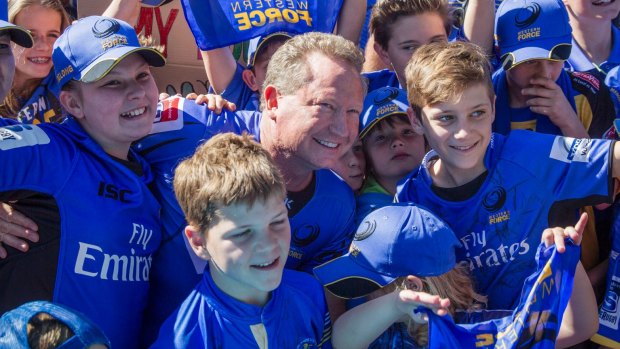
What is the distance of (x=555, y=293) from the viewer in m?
2.50

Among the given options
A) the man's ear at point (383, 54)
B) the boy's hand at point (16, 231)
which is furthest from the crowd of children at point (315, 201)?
the man's ear at point (383, 54)

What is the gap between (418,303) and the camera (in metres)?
2.44

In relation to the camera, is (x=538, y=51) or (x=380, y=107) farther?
(x=380, y=107)

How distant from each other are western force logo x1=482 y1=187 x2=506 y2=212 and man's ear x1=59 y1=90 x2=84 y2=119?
1.64 metres

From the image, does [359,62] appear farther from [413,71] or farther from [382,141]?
[382,141]

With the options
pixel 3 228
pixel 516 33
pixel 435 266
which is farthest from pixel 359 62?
pixel 3 228

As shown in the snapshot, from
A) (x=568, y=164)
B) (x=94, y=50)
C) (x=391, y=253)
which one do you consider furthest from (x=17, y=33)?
(x=568, y=164)

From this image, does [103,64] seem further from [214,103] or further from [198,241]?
[198,241]

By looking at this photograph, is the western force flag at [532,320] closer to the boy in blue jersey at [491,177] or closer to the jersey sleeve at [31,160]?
the boy in blue jersey at [491,177]

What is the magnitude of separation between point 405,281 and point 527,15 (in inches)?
57.9

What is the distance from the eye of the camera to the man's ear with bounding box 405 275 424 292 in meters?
2.64

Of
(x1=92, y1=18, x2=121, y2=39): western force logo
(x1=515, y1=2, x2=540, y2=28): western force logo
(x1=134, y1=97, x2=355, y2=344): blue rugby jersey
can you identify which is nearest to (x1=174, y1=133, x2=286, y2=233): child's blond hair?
(x1=134, y1=97, x2=355, y2=344): blue rugby jersey

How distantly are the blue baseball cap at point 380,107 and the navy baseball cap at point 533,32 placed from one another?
0.50 metres

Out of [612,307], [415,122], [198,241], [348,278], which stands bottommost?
[612,307]
